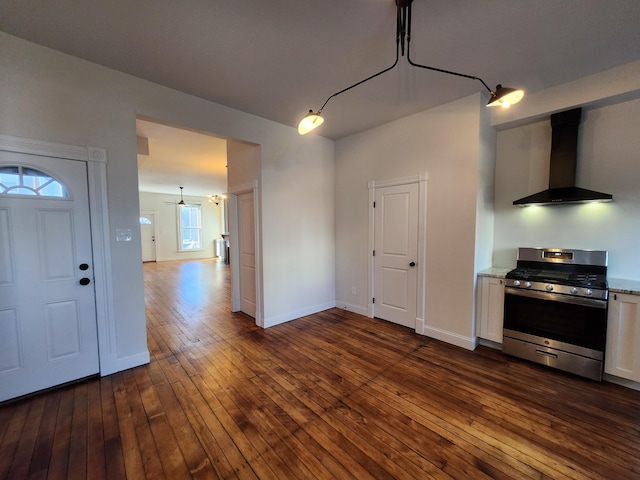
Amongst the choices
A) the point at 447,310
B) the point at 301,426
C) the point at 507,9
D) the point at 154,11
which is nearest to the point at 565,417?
the point at 447,310

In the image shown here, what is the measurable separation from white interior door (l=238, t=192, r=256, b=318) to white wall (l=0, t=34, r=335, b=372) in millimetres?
446

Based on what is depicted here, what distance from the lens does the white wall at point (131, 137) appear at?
2.16m

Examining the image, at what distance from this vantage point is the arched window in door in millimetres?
2129

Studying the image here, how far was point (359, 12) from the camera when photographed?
1.82 metres

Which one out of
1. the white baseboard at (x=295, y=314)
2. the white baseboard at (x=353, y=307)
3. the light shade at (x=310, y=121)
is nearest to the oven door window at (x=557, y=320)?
the white baseboard at (x=353, y=307)

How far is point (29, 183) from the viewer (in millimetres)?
2217

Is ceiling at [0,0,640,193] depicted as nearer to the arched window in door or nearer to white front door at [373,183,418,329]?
the arched window in door

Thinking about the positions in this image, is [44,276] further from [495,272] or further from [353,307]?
[495,272]

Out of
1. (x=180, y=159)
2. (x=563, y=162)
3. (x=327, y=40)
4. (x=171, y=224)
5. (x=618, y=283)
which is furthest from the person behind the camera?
(x=171, y=224)

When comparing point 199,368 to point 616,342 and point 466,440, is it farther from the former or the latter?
point 616,342

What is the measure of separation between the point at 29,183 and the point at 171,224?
9.79 metres

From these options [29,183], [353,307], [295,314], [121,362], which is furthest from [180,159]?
[353,307]

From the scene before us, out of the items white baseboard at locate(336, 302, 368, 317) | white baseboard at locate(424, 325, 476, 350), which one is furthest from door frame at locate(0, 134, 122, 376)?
white baseboard at locate(424, 325, 476, 350)

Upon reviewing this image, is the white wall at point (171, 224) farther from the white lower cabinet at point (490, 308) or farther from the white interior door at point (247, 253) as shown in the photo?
the white lower cabinet at point (490, 308)
